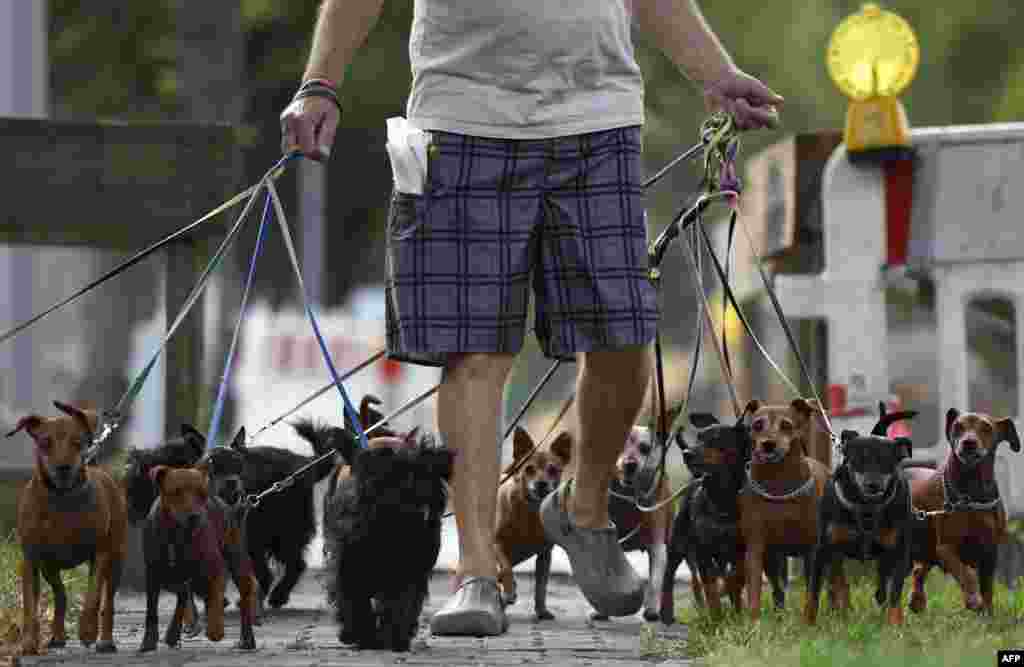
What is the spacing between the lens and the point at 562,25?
676cm

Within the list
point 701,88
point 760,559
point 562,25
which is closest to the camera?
point 562,25

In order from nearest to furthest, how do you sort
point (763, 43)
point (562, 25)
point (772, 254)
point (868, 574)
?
point (562, 25)
point (868, 574)
point (772, 254)
point (763, 43)

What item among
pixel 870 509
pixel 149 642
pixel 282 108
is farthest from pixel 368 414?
pixel 282 108

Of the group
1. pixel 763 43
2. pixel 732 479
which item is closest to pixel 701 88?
pixel 732 479

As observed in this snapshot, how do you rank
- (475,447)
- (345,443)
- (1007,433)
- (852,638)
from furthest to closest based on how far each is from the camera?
(1007,433) → (345,443) → (475,447) → (852,638)

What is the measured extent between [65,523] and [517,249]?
171 centimetres

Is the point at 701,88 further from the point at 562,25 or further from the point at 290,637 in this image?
the point at 290,637

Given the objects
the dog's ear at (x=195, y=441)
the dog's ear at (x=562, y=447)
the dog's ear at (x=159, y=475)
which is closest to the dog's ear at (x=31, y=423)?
the dog's ear at (x=159, y=475)

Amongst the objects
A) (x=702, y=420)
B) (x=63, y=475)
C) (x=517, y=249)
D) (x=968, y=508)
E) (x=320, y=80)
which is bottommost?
(x=968, y=508)

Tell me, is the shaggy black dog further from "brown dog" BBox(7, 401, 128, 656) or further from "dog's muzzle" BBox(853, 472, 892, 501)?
"dog's muzzle" BBox(853, 472, 892, 501)

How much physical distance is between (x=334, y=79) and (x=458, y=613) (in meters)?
1.56

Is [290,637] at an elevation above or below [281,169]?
below

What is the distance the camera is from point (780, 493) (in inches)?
331

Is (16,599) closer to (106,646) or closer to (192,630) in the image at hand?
(192,630)
